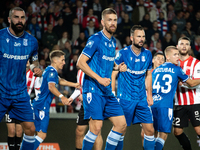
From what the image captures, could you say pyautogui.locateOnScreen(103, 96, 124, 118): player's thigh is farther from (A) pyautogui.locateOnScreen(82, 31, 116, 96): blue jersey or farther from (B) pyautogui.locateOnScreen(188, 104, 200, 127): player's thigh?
(B) pyautogui.locateOnScreen(188, 104, 200, 127): player's thigh

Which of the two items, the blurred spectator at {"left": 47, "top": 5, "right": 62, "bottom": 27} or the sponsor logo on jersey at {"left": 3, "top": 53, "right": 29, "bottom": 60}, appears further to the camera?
the blurred spectator at {"left": 47, "top": 5, "right": 62, "bottom": 27}

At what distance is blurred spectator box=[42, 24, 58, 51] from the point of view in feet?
30.5

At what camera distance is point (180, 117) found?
201 inches

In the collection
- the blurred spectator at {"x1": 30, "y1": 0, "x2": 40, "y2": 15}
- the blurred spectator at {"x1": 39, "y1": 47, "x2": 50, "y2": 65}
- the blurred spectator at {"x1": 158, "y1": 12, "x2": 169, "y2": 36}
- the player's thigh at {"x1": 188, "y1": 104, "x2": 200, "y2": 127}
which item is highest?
the blurred spectator at {"x1": 30, "y1": 0, "x2": 40, "y2": 15}

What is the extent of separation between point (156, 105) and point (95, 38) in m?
1.82

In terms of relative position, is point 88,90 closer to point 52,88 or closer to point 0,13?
point 52,88

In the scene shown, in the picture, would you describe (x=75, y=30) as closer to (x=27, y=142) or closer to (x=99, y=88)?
(x=99, y=88)

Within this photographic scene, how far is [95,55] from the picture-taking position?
3785mm

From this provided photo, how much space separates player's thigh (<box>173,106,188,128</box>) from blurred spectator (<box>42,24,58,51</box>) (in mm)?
5366

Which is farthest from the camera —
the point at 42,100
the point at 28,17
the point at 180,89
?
the point at 28,17

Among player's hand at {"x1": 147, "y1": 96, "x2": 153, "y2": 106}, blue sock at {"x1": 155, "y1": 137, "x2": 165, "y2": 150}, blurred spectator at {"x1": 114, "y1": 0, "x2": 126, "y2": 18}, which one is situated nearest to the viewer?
player's hand at {"x1": 147, "y1": 96, "x2": 153, "y2": 106}

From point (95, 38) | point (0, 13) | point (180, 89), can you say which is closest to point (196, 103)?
point (180, 89)

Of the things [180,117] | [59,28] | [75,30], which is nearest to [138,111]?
[180,117]

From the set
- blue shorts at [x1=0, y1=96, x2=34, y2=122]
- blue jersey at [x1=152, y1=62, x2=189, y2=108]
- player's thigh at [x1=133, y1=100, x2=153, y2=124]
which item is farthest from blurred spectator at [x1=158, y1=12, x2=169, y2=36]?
blue shorts at [x1=0, y1=96, x2=34, y2=122]
